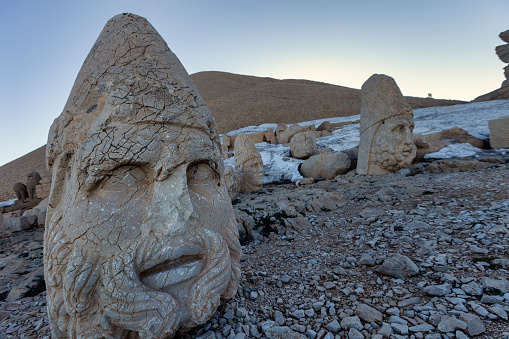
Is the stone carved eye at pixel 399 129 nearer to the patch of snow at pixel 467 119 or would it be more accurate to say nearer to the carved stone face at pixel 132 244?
the patch of snow at pixel 467 119

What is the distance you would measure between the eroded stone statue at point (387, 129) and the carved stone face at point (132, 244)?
615 cm

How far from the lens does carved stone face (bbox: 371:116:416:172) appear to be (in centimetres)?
661

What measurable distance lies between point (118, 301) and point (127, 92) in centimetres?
123

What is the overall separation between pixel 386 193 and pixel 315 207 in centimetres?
130


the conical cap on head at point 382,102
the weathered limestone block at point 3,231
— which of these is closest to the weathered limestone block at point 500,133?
the conical cap on head at point 382,102

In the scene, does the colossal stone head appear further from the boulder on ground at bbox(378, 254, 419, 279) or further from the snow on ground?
the snow on ground

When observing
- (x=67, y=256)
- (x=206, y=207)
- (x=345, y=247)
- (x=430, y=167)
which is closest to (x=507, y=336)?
(x=345, y=247)

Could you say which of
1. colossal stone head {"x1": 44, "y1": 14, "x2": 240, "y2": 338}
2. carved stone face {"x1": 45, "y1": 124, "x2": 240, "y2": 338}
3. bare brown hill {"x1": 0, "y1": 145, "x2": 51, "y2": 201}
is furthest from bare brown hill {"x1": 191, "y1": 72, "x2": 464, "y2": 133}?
carved stone face {"x1": 45, "y1": 124, "x2": 240, "y2": 338}

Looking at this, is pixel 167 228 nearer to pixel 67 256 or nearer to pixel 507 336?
pixel 67 256

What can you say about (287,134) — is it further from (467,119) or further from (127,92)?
(127,92)

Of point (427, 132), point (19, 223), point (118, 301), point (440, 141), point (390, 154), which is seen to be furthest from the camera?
point (427, 132)

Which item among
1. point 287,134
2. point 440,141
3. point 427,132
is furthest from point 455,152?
point 287,134

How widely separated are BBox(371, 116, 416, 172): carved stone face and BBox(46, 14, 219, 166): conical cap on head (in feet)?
19.3

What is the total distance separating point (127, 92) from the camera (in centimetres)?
167
